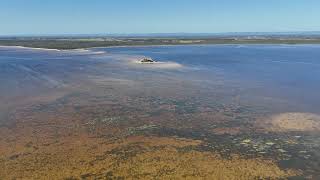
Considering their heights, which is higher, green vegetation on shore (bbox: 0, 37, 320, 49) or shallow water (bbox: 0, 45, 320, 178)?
shallow water (bbox: 0, 45, 320, 178)

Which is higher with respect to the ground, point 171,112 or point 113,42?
point 171,112

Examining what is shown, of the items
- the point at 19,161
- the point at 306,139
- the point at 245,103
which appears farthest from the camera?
the point at 245,103

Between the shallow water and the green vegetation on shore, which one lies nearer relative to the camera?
the shallow water

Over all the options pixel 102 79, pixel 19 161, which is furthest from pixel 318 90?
pixel 19 161

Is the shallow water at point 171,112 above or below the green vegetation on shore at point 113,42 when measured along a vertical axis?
above

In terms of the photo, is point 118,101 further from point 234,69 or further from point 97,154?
point 234,69

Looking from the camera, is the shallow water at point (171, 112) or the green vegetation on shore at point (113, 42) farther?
the green vegetation on shore at point (113, 42)

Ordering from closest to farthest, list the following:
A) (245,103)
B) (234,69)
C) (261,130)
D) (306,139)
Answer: (306,139) < (261,130) < (245,103) < (234,69)

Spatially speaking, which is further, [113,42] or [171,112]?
[113,42]

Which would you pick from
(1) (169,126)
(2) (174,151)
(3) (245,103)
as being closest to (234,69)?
(3) (245,103)

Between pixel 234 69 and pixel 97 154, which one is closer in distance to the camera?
pixel 97 154
